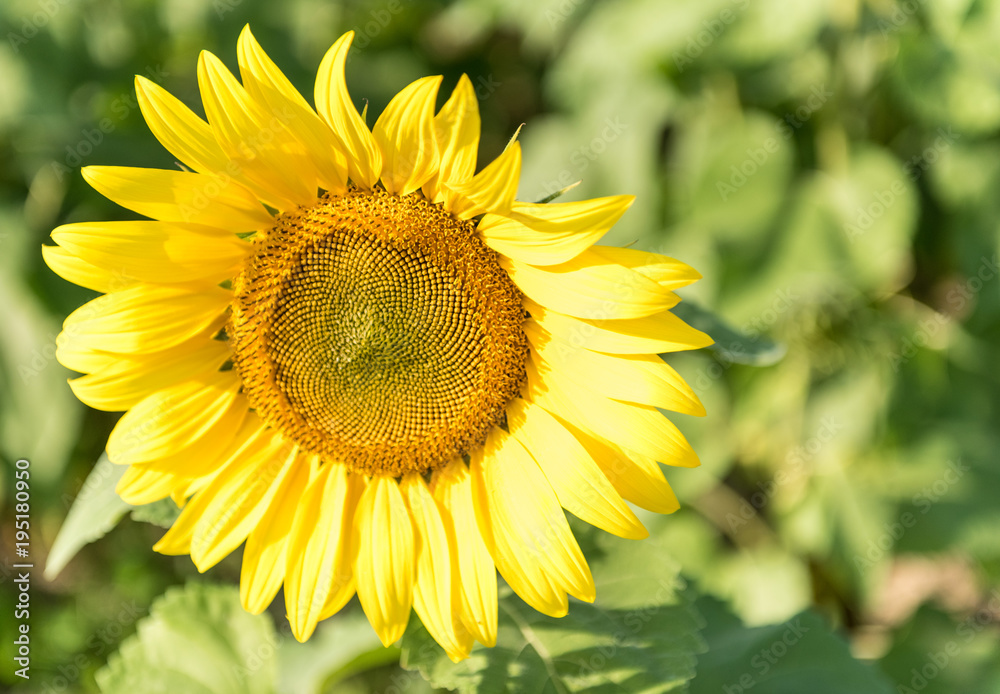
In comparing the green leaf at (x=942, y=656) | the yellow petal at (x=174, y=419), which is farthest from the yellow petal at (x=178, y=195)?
the green leaf at (x=942, y=656)

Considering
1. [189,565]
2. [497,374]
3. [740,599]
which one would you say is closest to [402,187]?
[497,374]

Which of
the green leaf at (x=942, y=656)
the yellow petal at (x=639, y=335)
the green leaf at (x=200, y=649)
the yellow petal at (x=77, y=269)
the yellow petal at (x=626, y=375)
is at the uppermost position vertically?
the yellow petal at (x=77, y=269)

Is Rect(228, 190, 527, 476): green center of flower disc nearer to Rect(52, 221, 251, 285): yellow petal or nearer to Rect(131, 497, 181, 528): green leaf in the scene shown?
Rect(52, 221, 251, 285): yellow petal

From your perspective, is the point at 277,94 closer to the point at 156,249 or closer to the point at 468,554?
the point at 156,249

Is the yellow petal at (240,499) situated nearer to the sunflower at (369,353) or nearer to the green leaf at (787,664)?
the sunflower at (369,353)

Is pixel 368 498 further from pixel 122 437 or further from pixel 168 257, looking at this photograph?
pixel 168 257

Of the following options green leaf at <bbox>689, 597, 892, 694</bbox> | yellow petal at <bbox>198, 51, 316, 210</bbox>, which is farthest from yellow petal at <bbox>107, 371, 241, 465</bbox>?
Result: green leaf at <bbox>689, 597, 892, 694</bbox>
